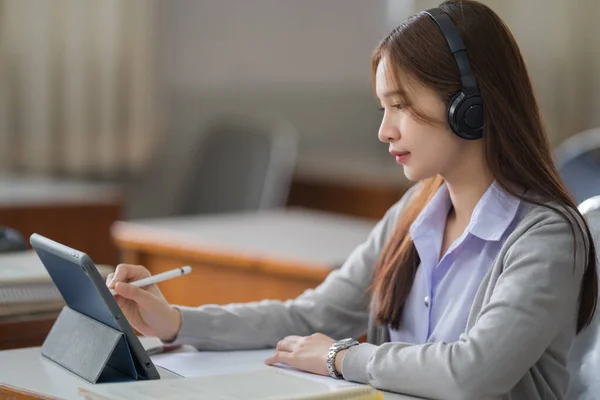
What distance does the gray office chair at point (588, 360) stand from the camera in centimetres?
156

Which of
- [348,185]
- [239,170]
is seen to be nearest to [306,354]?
[239,170]

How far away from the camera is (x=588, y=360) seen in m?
1.57

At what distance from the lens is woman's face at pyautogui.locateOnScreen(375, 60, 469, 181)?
A: 4.68 ft

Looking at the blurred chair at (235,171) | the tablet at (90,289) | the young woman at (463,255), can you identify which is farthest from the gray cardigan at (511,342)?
the blurred chair at (235,171)

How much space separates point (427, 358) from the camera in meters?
1.33

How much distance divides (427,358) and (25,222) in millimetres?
1984

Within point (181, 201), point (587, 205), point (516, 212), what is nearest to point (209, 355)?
point (516, 212)

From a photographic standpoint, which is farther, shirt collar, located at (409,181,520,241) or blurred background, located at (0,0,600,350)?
blurred background, located at (0,0,600,350)

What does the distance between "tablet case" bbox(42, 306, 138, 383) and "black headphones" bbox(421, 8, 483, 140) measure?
51 cm

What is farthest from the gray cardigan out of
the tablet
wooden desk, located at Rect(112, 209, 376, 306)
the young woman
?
wooden desk, located at Rect(112, 209, 376, 306)

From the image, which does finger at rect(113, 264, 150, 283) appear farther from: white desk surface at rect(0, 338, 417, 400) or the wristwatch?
the wristwatch

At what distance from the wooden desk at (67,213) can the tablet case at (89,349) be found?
1.59 meters

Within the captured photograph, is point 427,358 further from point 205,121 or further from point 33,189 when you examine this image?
point 205,121

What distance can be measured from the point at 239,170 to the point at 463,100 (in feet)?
7.97
